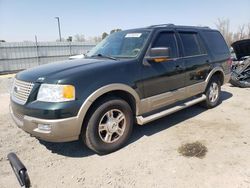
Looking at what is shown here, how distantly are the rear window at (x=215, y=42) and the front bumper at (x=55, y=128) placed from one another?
3.95m

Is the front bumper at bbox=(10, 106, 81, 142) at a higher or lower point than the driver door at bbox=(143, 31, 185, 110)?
lower

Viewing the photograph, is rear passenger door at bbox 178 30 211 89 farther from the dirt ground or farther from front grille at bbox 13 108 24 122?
front grille at bbox 13 108 24 122

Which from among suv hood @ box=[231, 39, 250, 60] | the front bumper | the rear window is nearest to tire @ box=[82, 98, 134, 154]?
the front bumper

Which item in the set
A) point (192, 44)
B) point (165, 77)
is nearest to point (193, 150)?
point (165, 77)

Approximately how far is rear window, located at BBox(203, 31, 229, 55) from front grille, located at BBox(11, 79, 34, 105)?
418 cm

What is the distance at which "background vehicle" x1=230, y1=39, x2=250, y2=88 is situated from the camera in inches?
335

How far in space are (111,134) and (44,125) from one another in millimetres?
1073

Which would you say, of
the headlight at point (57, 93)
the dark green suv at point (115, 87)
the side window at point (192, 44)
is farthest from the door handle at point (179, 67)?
the headlight at point (57, 93)

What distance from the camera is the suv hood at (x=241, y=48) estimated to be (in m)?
8.86

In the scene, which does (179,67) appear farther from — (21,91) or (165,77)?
(21,91)

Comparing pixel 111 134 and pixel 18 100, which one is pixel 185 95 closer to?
pixel 111 134

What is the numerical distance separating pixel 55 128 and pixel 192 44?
350cm

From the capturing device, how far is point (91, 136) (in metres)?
3.38

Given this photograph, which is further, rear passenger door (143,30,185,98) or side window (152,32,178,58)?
side window (152,32,178,58)
